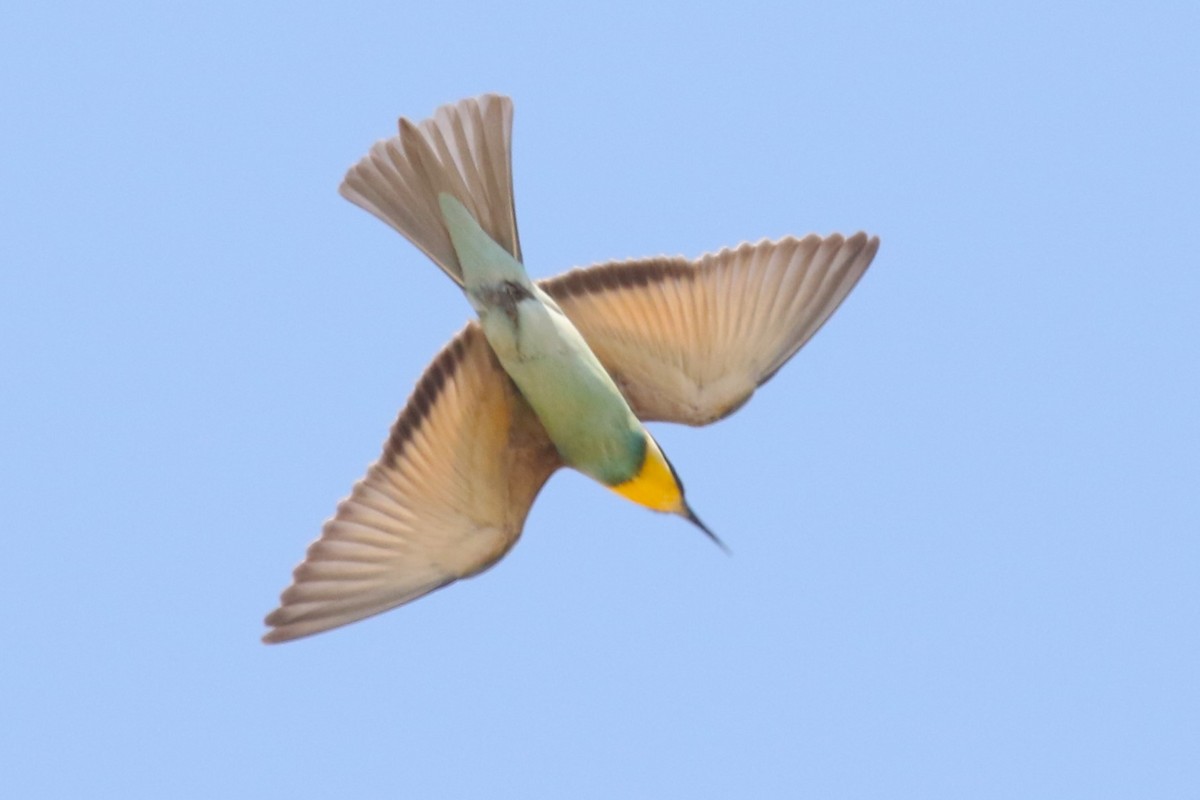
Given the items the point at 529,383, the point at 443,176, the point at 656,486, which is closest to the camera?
the point at 443,176

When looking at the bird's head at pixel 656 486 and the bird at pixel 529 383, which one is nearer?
the bird at pixel 529 383

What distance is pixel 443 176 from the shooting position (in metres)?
8.27

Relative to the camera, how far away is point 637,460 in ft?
27.9

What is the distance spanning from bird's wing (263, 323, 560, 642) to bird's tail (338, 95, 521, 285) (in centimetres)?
41

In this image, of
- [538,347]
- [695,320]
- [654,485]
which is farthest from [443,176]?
[654,485]

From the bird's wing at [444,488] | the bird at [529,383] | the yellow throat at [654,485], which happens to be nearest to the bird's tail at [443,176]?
the bird at [529,383]

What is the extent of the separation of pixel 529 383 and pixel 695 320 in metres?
0.70

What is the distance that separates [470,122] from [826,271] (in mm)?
1471

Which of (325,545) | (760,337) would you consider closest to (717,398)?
(760,337)

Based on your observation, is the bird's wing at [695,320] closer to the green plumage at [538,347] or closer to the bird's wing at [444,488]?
the green plumage at [538,347]

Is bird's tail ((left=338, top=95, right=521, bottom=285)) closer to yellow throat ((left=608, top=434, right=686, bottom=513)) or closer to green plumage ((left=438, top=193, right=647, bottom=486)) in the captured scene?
green plumage ((left=438, top=193, right=647, bottom=486))

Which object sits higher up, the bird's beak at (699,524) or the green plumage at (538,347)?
the green plumage at (538,347)

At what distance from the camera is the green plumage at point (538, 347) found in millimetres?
8320

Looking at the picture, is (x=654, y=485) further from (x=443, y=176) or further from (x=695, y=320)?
(x=443, y=176)
